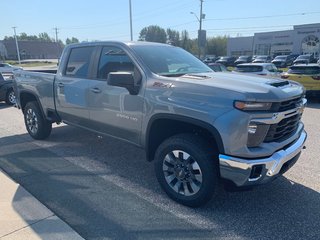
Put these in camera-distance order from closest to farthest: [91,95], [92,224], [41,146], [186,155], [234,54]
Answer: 1. [92,224]
2. [186,155]
3. [91,95]
4. [41,146]
5. [234,54]

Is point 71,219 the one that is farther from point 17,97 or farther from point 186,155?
point 17,97

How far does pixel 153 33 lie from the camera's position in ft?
370

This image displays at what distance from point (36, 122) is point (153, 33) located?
111 metres

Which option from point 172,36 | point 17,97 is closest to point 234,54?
point 172,36

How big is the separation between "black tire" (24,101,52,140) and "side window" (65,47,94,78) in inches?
54.2

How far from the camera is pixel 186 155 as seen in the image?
3473mm

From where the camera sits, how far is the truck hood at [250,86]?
9.86 feet

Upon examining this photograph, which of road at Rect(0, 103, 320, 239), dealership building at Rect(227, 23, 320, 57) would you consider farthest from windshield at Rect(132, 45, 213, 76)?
dealership building at Rect(227, 23, 320, 57)

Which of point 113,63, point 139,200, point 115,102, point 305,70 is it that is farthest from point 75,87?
point 305,70

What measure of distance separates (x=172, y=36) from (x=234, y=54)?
44754 mm

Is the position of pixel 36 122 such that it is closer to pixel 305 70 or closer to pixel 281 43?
pixel 305 70

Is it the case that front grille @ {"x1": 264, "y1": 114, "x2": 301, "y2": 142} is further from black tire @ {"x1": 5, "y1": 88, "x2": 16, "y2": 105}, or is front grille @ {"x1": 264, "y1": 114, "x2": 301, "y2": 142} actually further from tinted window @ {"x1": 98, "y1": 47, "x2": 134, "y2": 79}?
black tire @ {"x1": 5, "y1": 88, "x2": 16, "y2": 105}

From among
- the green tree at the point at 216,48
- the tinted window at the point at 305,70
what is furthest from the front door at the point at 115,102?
the green tree at the point at 216,48

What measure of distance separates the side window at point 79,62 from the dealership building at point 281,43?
53.9 m
